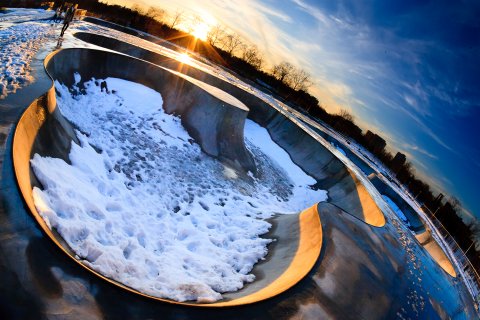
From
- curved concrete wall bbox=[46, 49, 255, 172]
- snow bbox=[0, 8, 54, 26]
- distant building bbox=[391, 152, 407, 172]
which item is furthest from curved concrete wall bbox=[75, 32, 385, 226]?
distant building bbox=[391, 152, 407, 172]

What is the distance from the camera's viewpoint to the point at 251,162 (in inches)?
539

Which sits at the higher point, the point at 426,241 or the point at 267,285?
the point at 426,241

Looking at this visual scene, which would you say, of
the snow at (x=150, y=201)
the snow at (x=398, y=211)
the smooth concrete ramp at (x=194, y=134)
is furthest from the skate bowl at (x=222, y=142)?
the snow at (x=398, y=211)

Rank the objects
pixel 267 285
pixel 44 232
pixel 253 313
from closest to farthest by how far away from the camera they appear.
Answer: pixel 44 232 < pixel 253 313 < pixel 267 285

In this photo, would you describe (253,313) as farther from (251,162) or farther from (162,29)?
(162,29)

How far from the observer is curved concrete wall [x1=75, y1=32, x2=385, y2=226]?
14.4 m

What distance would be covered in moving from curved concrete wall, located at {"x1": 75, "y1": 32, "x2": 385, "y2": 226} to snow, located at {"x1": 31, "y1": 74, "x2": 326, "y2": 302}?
2746 mm

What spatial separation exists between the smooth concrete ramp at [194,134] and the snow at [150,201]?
0.97 ft

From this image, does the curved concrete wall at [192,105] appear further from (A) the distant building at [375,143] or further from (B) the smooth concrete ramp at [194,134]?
(A) the distant building at [375,143]

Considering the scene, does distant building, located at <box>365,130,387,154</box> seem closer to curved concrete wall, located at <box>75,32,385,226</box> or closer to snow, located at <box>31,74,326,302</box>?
curved concrete wall, located at <box>75,32,385,226</box>

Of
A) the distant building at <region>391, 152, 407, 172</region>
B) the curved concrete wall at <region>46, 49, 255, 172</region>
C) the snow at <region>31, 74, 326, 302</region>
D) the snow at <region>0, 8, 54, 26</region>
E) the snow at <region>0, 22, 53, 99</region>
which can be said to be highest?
the distant building at <region>391, 152, 407, 172</region>

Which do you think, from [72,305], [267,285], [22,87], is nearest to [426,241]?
[267,285]

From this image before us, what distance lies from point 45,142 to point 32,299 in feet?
12.7

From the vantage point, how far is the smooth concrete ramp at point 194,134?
192 inches
